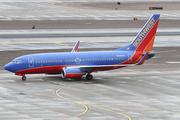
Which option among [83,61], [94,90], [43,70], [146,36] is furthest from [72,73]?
[146,36]

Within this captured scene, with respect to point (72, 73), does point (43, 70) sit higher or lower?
higher

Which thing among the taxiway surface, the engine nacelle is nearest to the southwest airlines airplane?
the engine nacelle

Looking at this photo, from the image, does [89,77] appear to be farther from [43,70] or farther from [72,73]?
[43,70]

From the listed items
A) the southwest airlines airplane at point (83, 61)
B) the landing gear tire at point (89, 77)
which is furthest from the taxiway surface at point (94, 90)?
the southwest airlines airplane at point (83, 61)

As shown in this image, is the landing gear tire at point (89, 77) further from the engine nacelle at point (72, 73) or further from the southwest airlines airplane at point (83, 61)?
the engine nacelle at point (72, 73)

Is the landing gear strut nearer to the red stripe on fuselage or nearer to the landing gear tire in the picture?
the landing gear tire

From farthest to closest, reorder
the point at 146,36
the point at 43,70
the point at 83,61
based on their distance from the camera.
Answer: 1. the point at 146,36
2. the point at 83,61
3. the point at 43,70

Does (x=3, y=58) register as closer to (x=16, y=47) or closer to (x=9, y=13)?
(x=16, y=47)

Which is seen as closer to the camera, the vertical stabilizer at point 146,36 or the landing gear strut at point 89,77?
the landing gear strut at point 89,77

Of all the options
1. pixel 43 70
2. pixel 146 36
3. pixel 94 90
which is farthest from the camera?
pixel 146 36

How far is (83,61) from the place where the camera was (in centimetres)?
6025

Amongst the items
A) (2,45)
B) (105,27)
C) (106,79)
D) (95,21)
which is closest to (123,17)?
(95,21)

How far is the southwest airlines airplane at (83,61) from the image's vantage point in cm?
5841

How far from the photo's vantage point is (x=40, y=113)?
40.1 metres
